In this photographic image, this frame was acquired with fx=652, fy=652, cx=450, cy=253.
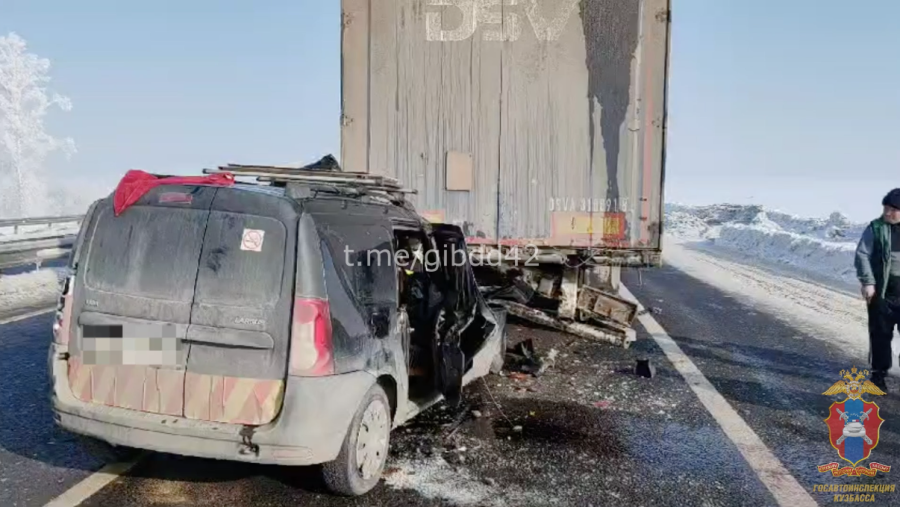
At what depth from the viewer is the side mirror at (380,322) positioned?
12.3 ft

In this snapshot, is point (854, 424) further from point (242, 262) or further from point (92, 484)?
point (92, 484)

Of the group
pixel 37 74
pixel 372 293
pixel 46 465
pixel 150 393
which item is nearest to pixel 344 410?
pixel 372 293

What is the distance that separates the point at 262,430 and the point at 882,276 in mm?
5491

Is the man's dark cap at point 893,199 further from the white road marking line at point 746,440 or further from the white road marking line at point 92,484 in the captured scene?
the white road marking line at point 92,484

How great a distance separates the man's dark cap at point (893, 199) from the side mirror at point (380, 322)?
467cm

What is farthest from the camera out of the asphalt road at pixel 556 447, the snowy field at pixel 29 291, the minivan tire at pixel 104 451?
the snowy field at pixel 29 291

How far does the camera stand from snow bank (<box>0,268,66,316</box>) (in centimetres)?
915

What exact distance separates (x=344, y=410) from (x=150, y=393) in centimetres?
100

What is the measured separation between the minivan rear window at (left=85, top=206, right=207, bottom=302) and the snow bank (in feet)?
20.6

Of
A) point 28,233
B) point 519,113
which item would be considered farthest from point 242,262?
point 28,233

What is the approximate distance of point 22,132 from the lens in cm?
4669

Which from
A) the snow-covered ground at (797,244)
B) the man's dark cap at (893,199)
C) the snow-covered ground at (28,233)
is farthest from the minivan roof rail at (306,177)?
the snow-covered ground at (28,233)

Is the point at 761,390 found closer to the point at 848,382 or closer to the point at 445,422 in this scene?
the point at 848,382

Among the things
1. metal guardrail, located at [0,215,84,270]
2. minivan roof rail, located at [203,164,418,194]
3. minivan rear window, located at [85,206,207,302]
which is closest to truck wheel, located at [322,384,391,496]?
minivan rear window, located at [85,206,207,302]
